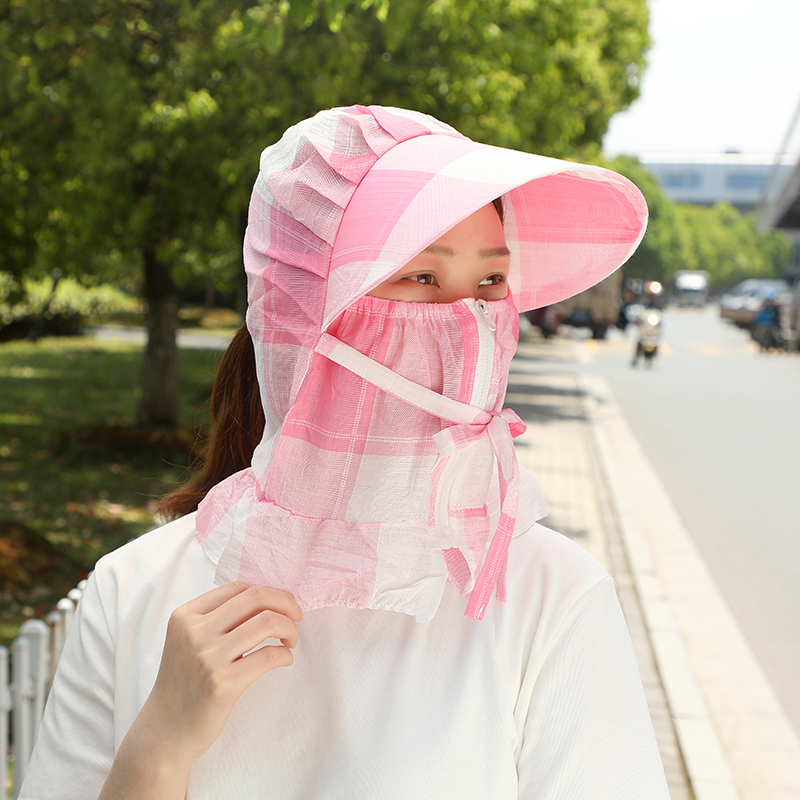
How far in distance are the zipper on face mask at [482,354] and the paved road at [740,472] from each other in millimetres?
4611

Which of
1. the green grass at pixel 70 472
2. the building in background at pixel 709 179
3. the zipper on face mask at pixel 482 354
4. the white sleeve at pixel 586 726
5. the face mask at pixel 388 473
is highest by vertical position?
the zipper on face mask at pixel 482 354

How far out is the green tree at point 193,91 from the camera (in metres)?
8.02

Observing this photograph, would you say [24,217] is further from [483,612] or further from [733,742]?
[483,612]

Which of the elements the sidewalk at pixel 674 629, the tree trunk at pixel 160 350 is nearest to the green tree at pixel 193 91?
the tree trunk at pixel 160 350

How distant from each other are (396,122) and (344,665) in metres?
0.83

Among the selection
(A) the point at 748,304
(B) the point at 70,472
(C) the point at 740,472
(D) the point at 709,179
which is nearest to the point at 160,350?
(B) the point at 70,472

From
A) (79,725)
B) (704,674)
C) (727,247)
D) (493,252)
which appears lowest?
(727,247)

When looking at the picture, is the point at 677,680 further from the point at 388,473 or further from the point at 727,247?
Result: the point at 727,247

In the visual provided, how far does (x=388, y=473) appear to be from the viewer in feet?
4.89

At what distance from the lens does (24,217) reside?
11.2 m

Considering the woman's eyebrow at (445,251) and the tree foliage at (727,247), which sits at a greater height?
the woman's eyebrow at (445,251)

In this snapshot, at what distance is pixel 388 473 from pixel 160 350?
11.0m

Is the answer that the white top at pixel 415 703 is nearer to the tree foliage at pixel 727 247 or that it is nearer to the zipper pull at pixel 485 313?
the zipper pull at pixel 485 313

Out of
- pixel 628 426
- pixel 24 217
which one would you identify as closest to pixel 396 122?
pixel 24 217
